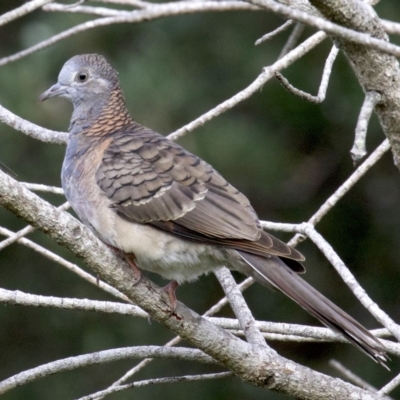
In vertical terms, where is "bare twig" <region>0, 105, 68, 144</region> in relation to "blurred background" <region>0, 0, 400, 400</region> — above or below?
above

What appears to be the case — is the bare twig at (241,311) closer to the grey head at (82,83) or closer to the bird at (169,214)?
the bird at (169,214)

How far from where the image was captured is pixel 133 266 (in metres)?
3.06

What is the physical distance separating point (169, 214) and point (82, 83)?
109cm

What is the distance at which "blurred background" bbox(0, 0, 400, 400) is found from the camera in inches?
246

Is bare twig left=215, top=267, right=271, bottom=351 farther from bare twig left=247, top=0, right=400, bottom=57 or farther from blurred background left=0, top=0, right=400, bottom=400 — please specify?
blurred background left=0, top=0, right=400, bottom=400

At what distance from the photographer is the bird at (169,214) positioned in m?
3.09

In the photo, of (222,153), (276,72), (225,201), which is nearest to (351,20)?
(276,72)

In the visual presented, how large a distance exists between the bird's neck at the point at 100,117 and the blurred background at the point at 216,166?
2.09 metres

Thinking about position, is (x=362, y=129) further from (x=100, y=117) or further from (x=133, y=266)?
(x=100, y=117)

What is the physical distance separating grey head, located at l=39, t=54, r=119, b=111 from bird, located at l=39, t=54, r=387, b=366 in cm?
43

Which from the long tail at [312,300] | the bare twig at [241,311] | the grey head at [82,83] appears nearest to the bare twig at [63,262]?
the bare twig at [241,311]

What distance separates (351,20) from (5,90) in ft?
14.5

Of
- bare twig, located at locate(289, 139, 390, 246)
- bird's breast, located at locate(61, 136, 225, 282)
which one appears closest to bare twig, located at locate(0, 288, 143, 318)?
bird's breast, located at locate(61, 136, 225, 282)

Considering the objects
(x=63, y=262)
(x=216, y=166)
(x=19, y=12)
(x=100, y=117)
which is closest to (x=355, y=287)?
(x=63, y=262)
